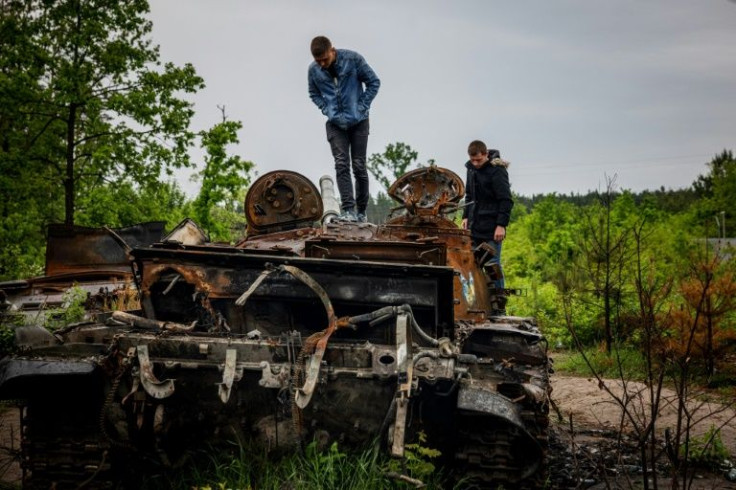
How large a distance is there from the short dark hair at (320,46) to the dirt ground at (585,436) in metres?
4.76

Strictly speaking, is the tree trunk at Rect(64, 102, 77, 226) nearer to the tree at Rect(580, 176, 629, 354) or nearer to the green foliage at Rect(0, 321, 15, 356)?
the green foliage at Rect(0, 321, 15, 356)

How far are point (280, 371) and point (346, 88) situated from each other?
432 centimetres

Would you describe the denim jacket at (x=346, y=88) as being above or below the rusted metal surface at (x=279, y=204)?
above

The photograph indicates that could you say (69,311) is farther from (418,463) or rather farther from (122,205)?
(122,205)

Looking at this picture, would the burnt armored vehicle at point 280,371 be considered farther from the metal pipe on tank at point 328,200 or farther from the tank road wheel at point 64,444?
the metal pipe on tank at point 328,200

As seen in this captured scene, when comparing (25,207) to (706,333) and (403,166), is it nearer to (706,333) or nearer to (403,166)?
Result: (706,333)

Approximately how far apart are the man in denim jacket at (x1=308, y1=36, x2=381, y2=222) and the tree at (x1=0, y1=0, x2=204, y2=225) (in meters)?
13.5

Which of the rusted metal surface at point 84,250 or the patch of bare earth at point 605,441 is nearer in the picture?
the patch of bare earth at point 605,441

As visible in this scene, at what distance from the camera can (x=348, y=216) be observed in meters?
8.39

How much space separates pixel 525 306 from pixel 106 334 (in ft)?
52.0

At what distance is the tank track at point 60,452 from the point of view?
18.4ft

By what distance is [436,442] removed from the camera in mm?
5922

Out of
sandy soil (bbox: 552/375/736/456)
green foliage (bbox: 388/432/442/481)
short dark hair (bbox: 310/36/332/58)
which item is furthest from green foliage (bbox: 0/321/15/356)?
sandy soil (bbox: 552/375/736/456)

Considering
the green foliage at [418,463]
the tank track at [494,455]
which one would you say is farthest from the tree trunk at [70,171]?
the tank track at [494,455]
